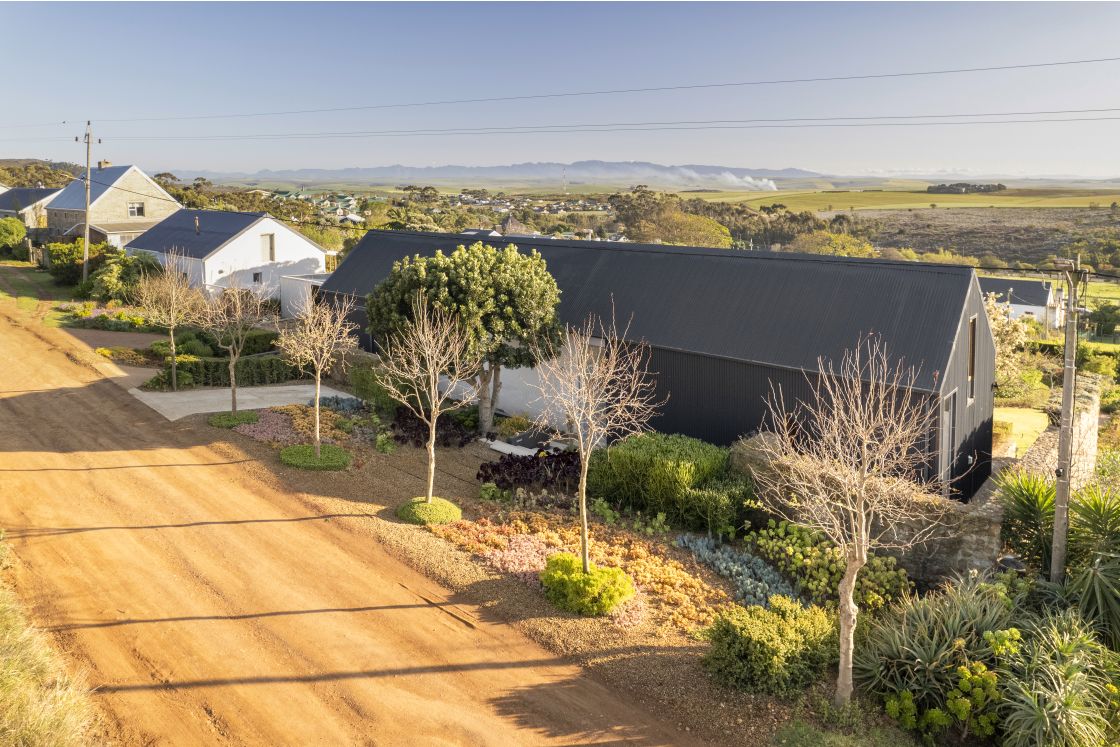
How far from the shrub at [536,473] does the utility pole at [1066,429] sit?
9.75m

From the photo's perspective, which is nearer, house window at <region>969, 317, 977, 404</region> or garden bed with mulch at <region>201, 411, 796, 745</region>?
garden bed with mulch at <region>201, 411, 796, 745</region>

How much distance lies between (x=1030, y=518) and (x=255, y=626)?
1345 cm

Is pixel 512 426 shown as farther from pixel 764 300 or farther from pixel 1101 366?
pixel 1101 366

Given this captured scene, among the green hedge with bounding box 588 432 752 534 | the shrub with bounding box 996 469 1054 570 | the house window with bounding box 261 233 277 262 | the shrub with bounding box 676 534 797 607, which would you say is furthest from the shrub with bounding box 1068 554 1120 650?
the house window with bounding box 261 233 277 262

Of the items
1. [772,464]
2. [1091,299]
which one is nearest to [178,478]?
[772,464]

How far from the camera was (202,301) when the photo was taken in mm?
29828

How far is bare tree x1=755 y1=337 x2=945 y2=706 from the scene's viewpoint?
35.2 feet

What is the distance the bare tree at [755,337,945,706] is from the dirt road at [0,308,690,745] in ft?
12.5

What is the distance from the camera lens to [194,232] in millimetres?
45531

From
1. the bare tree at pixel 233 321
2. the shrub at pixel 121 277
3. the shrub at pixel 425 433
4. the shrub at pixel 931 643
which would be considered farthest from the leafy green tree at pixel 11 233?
the shrub at pixel 931 643

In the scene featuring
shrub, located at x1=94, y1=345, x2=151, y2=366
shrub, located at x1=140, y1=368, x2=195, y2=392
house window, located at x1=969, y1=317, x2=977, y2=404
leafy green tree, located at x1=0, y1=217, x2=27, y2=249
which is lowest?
shrub, located at x1=140, y1=368, x2=195, y2=392

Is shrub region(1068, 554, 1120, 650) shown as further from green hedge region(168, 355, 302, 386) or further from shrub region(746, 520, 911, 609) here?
green hedge region(168, 355, 302, 386)

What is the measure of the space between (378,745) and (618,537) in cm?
735

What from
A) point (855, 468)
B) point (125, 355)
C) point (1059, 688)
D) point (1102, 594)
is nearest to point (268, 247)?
point (125, 355)
